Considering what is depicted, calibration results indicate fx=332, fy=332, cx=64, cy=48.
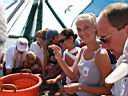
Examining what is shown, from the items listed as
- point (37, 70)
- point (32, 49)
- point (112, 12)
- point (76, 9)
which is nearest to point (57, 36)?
point (37, 70)

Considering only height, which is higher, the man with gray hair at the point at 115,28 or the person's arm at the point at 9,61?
the man with gray hair at the point at 115,28

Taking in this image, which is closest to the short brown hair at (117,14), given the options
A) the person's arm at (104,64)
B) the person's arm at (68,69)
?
the person's arm at (104,64)

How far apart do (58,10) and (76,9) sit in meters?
0.40

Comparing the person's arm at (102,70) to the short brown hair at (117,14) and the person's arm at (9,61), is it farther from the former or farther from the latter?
the person's arm at (9,61)

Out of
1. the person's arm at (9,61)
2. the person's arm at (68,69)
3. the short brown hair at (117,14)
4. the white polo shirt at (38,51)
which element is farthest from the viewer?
the person's arm at (9,61)

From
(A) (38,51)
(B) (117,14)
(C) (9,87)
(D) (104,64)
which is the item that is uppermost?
(B) (117,14)

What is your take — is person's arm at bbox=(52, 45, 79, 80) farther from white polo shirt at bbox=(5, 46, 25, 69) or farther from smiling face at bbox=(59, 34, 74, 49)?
white polo shirt at bbox=(5, 46, 25, 69)

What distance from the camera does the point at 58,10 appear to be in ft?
20.6

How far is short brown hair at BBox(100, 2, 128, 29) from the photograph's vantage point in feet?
5.39

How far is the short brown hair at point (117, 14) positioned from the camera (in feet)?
5.39

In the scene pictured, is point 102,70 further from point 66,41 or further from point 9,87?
point 66,41

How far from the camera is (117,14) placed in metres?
1.66

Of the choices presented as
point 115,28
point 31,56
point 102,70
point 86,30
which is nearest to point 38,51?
point 31,56

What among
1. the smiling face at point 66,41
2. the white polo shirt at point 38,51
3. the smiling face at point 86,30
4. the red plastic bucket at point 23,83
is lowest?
the white polo shirt at point 38,51
